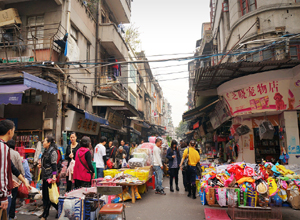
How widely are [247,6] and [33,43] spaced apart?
10512 mm

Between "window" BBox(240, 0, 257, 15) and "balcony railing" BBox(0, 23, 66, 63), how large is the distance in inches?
357

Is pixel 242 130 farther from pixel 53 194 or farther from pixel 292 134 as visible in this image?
pixel 53 194

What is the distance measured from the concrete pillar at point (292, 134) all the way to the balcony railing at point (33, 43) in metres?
10.2

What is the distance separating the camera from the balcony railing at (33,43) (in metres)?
10.3

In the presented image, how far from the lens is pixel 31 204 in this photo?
22.4 ft

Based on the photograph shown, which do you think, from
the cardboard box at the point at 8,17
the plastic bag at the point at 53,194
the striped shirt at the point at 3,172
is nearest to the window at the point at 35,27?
the cardboard box at the point at 8,17

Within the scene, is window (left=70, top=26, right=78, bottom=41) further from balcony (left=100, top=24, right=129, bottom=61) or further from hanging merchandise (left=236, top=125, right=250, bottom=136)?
hanging merchandise (left=236, top=125, right=250, bottom=136)

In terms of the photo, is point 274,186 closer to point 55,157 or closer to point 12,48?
point 55,157

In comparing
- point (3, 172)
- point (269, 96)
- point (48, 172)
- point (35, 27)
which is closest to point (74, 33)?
point (35, 27)

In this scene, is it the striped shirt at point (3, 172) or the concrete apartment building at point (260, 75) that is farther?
the concrete apartment building at point (260, 75)

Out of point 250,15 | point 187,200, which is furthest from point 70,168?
point 250,15

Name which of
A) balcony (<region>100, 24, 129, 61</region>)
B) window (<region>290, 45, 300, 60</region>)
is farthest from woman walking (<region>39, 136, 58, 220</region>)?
balcony (<region>100, 24, 129, 61</region>)

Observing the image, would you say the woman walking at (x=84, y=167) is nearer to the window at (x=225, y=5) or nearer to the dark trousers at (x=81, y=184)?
the dark trousers at (x=81, y=184)

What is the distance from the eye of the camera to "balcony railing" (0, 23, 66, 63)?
10.3 metres
